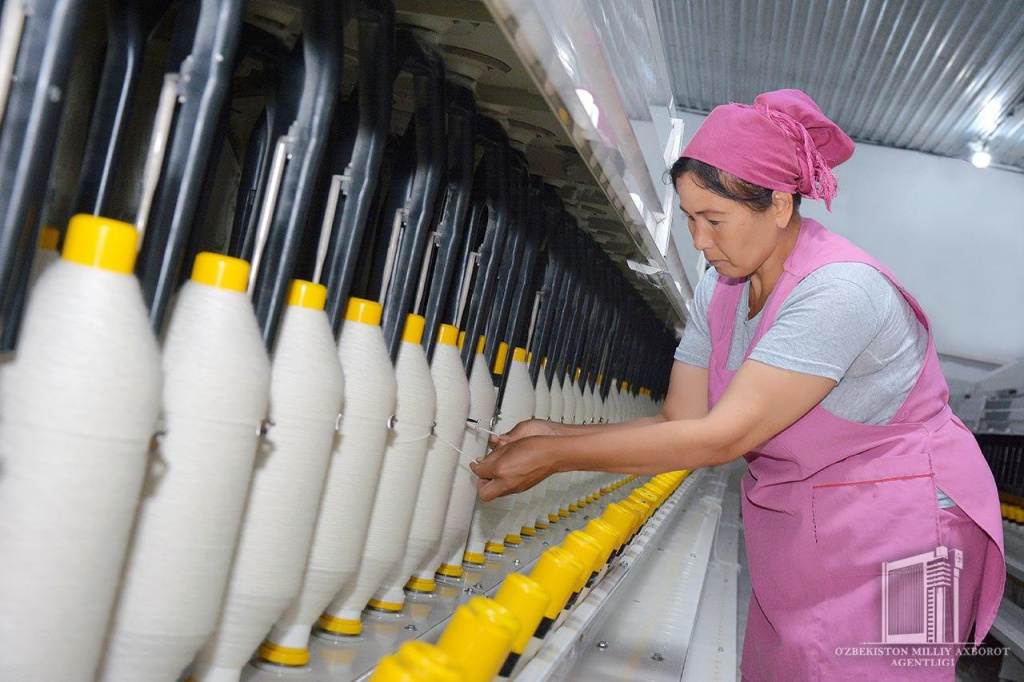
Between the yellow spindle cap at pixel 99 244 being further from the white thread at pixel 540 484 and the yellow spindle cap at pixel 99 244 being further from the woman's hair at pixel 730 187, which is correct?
the white thread at pixel 540 484

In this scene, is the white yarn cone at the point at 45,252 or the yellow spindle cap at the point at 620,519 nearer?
the white yarn cone at the point at 45,252

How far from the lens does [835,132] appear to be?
138 cm

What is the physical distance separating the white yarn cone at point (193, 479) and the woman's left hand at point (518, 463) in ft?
2.00

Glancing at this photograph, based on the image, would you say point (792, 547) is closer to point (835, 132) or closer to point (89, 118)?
point (835, 132)

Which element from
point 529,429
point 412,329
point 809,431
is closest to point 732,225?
point 809,431

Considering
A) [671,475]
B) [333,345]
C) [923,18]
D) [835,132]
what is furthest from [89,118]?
[923,18]

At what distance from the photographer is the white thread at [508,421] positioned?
151 centimetres

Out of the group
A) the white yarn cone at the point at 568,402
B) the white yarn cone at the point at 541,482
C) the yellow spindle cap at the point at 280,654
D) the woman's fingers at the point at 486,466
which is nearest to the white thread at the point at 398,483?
the yellow spindle cap at the point at 280,654

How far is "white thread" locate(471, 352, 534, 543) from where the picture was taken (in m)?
1.51

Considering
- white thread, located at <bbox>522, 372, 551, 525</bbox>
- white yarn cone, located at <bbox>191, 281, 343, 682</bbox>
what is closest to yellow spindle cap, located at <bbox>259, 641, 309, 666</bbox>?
white yarn cone, located at <bbox>191, 281, 343, 682</bbox>

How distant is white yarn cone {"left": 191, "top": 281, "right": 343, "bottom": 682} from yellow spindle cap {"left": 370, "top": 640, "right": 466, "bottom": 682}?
0.15 metres

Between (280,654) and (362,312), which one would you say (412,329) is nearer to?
(362,312)

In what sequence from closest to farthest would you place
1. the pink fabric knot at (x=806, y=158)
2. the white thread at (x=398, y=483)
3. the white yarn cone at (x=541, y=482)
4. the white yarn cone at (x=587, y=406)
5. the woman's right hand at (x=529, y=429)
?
the white thread at (x=398, y=483)
the pink fabric knot at (x=806, y=158)
the woman's right hand at (x=529, y=429)
the white yarn cone at (x=541, y=482)
the white yarn cone at (x=587, y=406)

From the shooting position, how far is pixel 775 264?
56.9 inches
